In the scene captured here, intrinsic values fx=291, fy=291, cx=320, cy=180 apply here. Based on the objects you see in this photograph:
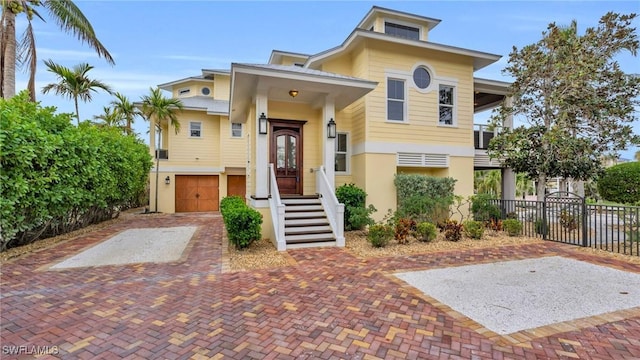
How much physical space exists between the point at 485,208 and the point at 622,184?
1061cm

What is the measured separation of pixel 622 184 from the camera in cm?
1466

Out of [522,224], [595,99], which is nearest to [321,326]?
[522,224]

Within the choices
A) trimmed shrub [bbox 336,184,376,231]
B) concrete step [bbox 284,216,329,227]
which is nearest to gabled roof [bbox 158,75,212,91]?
trimmed shrub [bbox 336,184,376,231]

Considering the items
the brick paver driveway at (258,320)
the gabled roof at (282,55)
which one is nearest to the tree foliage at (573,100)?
the brick paver driveway at (258,320)

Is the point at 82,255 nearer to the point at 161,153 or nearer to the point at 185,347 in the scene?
the point at 185,347

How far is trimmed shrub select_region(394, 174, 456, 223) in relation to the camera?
30.6 ft

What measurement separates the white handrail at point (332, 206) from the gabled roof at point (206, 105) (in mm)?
10359

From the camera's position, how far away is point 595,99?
9.95m

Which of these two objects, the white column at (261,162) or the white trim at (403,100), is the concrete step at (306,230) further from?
the white trim at (403,100)

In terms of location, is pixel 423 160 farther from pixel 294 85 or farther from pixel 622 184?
pixel 622 184

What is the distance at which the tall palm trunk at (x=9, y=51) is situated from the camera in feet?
30.2

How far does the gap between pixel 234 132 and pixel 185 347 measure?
1589cm

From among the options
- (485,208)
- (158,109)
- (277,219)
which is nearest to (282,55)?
(158,109)

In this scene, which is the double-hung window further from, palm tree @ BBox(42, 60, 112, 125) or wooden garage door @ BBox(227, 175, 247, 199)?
palm tree @ BBox(42, 60, 112, 125)
